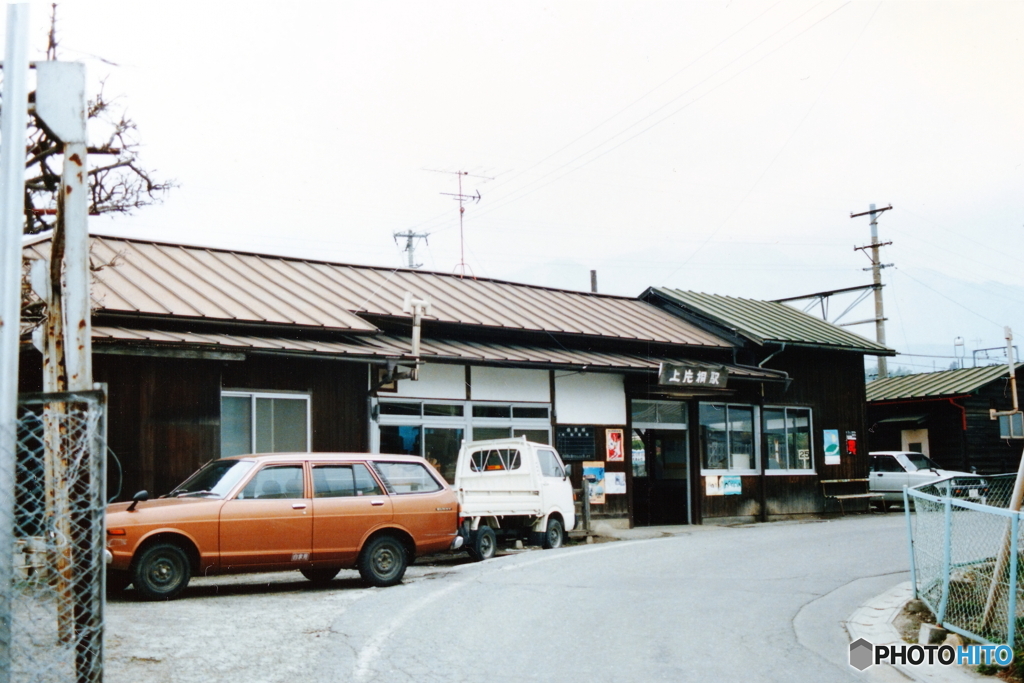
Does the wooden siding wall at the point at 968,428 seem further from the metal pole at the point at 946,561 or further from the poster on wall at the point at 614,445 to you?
the metal pole at the point at 946,561

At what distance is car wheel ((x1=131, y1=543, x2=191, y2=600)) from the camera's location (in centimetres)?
1070

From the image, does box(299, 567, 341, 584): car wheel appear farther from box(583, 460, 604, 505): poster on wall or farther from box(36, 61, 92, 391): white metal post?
box(583, 460, 604, 505): poster on wall

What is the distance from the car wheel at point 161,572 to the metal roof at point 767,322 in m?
17.9

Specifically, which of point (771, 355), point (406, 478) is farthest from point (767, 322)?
point (406, 478)

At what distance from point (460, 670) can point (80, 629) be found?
315 cm

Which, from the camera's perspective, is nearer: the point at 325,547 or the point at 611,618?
the point at 611,618

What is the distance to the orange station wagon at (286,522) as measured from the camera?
1088cm

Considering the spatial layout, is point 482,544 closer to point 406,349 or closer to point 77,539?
point 406,349

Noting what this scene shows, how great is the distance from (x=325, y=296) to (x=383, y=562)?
863 centimetres

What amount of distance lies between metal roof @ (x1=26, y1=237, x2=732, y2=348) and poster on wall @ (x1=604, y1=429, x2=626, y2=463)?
2.36 m

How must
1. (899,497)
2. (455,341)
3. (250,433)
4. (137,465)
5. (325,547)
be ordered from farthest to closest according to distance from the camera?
(899,497) → (455,341) → (250,433) → (137,465) → (325,547)

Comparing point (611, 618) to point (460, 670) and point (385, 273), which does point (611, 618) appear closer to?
point (460, 670)

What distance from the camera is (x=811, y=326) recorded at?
97.0ft

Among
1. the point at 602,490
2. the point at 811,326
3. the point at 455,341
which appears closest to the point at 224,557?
the point at 455,341
